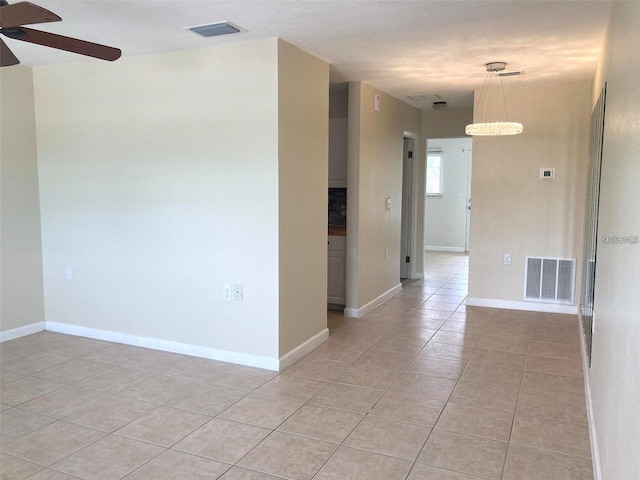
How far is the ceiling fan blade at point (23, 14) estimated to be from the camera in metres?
1.95

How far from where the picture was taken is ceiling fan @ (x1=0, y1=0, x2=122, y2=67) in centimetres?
198

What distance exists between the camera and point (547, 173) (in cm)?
524

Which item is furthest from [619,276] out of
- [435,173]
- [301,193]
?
[435,173]

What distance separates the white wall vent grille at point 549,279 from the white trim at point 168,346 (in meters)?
3.18

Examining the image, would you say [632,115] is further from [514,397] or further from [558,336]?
[558,336]

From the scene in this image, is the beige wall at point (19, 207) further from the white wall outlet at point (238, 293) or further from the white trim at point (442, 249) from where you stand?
the white trim at point (442, 249)

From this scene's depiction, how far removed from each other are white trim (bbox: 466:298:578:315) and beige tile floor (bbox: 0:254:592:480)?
92cm

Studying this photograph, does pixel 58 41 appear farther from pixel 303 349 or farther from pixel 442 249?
pixel 442 249

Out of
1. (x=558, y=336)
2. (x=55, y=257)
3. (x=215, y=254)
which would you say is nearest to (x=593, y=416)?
(x=558, y=336)

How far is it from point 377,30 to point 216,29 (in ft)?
3.50

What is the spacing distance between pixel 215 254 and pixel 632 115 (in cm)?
287

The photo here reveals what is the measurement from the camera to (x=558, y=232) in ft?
17.1

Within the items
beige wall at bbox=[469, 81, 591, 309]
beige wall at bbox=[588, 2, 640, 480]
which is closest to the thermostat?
beige wall at bbox=[469, 81, 591, 309]

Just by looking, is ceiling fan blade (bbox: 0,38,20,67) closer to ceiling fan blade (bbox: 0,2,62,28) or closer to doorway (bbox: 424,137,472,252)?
ceiling fan blade (bbox: 0,2,62,28)
